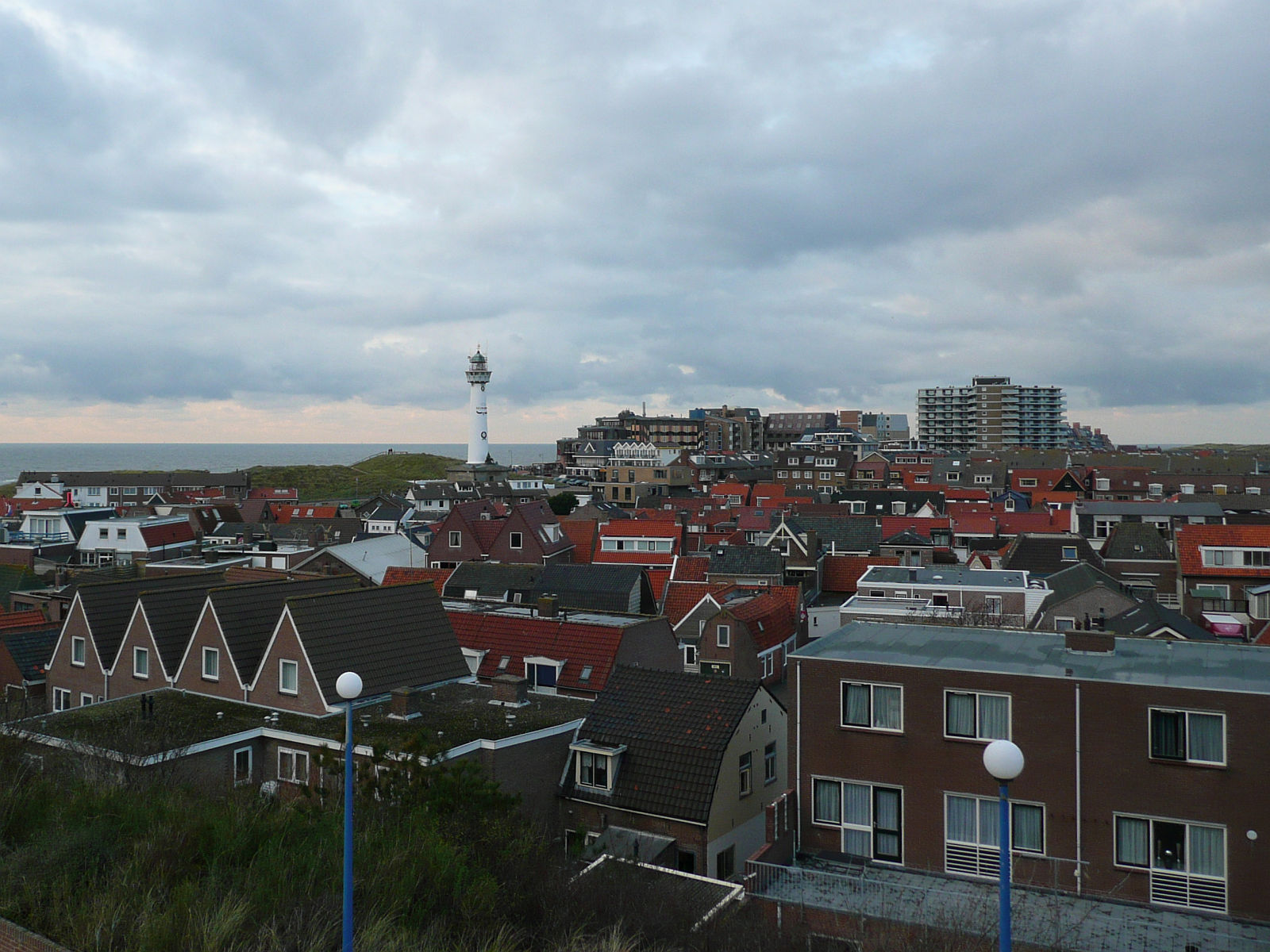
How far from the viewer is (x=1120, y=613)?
115ft

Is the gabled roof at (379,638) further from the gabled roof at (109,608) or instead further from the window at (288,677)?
the gabled roof at (109,608)

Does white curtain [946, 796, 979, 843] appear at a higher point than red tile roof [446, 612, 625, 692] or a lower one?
lower

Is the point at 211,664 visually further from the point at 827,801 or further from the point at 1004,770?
the point at 1004,770

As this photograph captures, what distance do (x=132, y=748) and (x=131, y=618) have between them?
1015 centimetres

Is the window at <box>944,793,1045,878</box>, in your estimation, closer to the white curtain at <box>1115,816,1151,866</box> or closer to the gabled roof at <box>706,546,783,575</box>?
the white curtain at <box>1115,816,1151,866</box>

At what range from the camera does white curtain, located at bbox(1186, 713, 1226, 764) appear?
51.4ft

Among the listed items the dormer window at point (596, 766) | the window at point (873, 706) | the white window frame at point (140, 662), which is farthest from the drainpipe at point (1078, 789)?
the white window frame at point (140, 662)

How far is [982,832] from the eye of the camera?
1712 cm

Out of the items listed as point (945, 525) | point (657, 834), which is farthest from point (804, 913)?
point (945, 525)

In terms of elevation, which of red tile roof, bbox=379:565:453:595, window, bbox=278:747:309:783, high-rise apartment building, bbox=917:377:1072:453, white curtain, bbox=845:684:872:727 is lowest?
window, bbox=278:747:309:783

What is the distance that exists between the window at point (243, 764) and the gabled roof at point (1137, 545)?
5117 centimetres

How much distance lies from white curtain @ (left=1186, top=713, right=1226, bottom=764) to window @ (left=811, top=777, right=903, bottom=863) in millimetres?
4994

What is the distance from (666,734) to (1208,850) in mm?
10150

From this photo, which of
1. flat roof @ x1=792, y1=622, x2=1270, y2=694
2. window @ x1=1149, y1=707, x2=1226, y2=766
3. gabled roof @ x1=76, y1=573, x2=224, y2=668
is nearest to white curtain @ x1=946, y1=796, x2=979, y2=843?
flat roof @ x1=792, y1=622, x2=1270, y2=694
